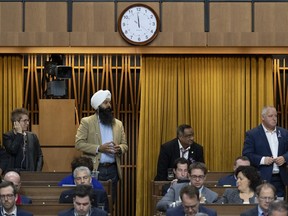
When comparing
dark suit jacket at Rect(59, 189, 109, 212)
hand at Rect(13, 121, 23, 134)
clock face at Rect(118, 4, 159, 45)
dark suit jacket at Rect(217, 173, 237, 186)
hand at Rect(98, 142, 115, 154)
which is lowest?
dark suit jacket at Rect(59, 189, 109, 212)

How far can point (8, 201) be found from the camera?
11555 millimetres

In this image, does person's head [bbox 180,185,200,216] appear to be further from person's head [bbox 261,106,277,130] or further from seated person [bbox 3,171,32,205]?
person's head [bbox 261,106,277,130]

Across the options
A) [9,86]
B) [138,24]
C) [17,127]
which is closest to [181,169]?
[17,127]

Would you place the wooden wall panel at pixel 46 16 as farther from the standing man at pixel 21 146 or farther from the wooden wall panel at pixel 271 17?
the wooden wall panel at pixel 271 17

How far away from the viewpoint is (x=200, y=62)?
16219 mm

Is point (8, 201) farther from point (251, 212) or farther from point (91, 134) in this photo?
point (91, 134)

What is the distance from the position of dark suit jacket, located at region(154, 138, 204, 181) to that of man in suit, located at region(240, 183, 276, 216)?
11.4 ft

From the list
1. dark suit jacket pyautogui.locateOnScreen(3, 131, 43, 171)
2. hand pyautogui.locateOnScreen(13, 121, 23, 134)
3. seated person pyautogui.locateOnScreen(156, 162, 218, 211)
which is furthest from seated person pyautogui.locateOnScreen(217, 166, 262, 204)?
hand pyautogui.locateOnScreen(13, 121, 23, 134)

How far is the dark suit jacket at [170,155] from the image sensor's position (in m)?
14.8

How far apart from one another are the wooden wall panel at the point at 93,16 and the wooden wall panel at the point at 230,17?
152 centimetres

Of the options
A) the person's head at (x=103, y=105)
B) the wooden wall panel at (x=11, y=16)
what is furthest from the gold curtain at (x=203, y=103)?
the wooden wall panel at (x=11, y=16)

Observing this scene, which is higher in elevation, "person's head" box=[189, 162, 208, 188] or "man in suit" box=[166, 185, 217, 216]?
"person's head" box=[189, 162, 208, 188]

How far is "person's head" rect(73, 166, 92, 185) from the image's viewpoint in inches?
490

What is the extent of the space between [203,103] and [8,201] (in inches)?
212
